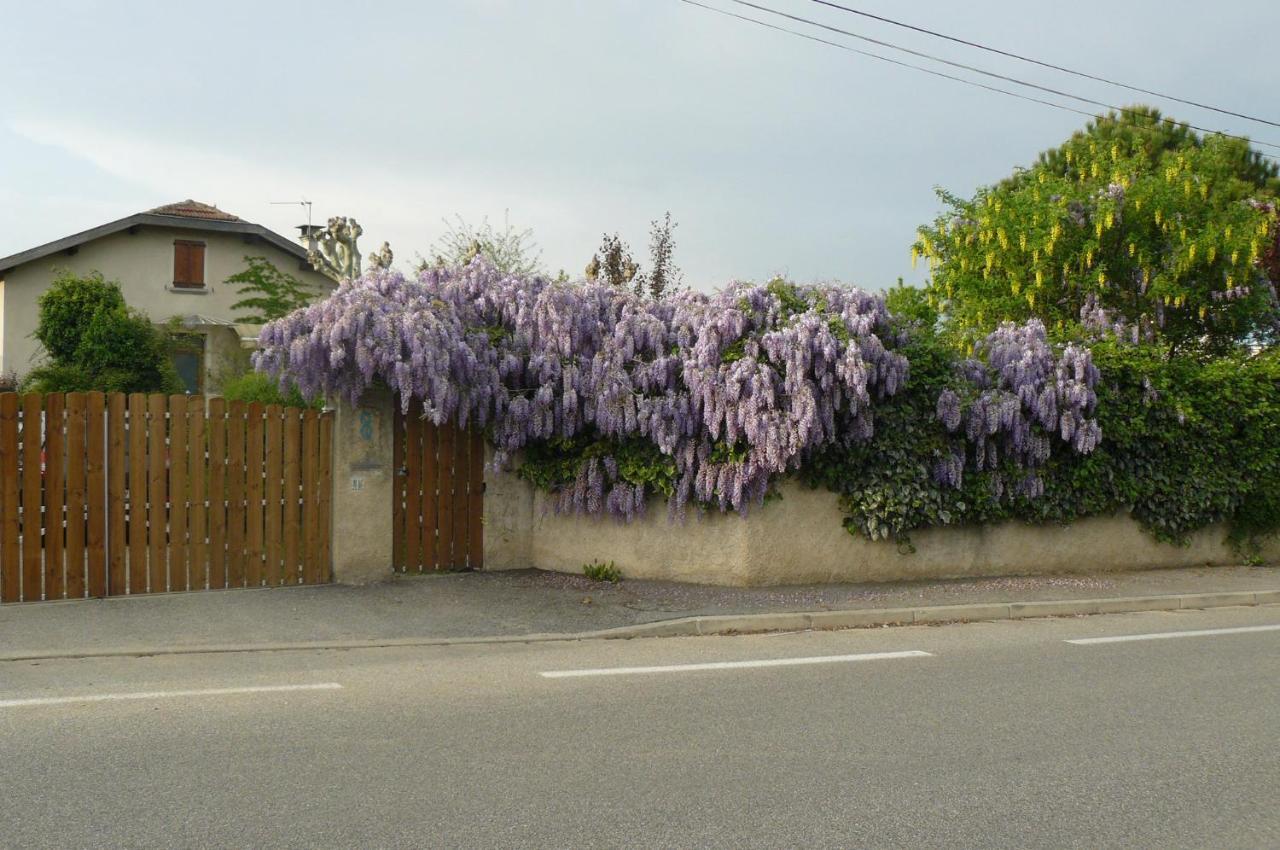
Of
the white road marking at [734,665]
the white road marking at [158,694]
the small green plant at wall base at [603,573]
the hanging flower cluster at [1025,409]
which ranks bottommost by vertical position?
the white road marking at [734,665]

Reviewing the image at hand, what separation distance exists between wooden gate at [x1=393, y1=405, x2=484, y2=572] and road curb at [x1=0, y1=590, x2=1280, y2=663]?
2678mm

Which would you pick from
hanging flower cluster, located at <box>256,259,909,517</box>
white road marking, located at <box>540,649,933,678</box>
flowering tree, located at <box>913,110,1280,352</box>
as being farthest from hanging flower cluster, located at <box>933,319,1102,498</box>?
white road marking, located at <box>540,649,933,678</box>

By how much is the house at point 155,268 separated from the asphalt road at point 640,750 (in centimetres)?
2453

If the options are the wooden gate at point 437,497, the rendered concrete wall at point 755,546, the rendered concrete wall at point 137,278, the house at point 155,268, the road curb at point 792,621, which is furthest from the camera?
the rendered concrete wall at point 137,278

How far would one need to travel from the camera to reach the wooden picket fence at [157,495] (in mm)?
9812

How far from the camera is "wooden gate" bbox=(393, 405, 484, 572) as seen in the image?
38.0 feet

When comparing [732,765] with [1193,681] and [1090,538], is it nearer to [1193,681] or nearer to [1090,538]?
[1193,681]

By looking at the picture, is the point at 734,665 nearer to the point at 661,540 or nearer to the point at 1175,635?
the point at 661,540

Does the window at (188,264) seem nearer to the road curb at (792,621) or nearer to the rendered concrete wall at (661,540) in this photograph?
the rendered concrete wall at (661,540)

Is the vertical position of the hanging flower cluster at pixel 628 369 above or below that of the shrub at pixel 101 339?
below

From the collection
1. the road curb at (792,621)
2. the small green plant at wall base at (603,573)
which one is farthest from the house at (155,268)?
the road curb at (792,621)

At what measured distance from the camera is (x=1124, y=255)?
707 inches

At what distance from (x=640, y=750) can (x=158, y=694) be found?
3.23 meters

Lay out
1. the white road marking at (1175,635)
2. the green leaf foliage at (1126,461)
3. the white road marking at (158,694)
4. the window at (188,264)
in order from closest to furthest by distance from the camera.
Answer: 1. the white road marking at (158,694)
2. the white road marking at (1175,635)
3. the green leaf foliage at (1126,461)
4. the window at (188,264)
